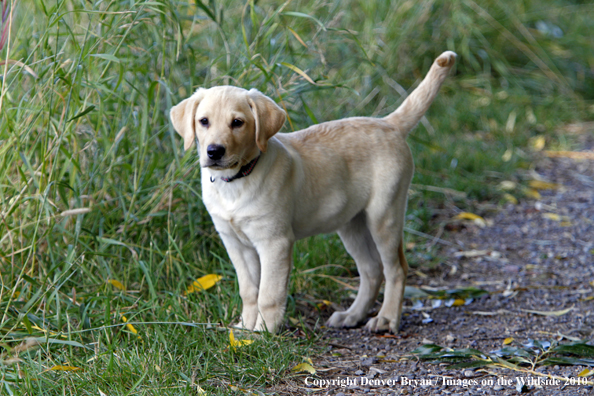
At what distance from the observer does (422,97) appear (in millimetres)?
3488

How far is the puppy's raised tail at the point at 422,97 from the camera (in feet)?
11.3

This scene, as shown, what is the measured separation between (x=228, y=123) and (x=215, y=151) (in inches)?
6.7

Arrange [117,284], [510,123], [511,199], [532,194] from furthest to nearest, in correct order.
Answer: [510,123] → [532,194] → [511,199] → [117,284]

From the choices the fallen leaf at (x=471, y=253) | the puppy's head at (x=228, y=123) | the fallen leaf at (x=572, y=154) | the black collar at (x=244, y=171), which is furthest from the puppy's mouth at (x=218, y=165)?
the fallen leaf at (x=572, y=154)

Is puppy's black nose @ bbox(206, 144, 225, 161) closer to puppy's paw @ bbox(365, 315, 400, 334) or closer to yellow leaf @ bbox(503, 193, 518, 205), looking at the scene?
puppy's paw @ bbox(365, 315, 400, 334)

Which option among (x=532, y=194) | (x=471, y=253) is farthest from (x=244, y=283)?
(x=532, y=194)

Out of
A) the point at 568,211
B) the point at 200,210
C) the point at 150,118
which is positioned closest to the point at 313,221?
the point at 200,210

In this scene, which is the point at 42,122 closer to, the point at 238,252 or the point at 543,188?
the point at 238,252

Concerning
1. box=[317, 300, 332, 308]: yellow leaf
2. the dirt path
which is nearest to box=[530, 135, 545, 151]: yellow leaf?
the dirt path

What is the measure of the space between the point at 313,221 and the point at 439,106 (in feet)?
13.5

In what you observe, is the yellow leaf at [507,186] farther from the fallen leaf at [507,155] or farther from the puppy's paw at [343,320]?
the puppy's paw at [343,320]

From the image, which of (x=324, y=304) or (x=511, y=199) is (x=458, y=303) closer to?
(x=324, y=304)

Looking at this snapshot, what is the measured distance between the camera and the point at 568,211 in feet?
17.2

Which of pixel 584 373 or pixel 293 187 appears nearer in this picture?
pixel 584 373
